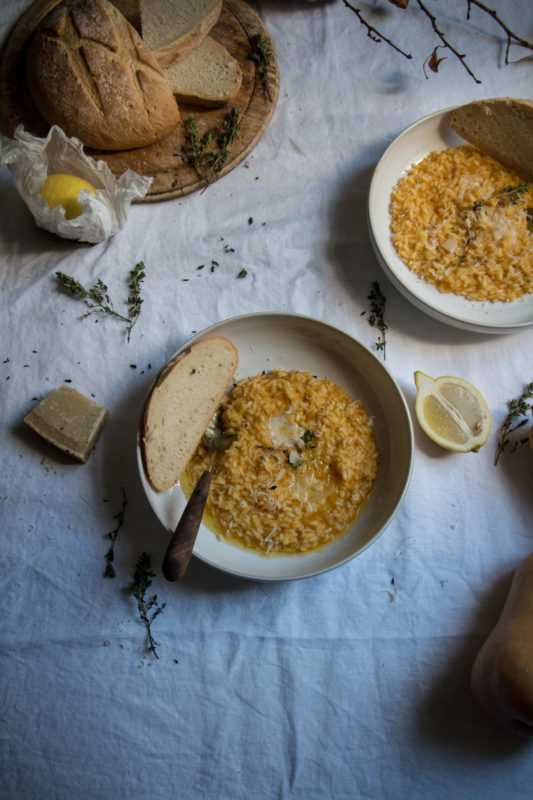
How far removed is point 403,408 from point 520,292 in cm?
58

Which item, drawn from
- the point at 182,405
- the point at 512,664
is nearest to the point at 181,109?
the point at 182,405

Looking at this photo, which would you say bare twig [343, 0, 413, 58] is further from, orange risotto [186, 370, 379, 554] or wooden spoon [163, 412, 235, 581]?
wooden spoon [163, 412, 235, 581]

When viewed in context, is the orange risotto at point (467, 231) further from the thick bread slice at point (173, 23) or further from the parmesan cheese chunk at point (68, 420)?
the parmesan cheese chunk at point (68, 420)

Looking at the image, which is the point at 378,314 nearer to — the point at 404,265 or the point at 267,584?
the point at 404,265

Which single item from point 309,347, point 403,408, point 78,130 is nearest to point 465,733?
point 403,408

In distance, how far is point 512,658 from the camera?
1.58 m

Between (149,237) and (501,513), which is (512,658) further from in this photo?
(149,237)

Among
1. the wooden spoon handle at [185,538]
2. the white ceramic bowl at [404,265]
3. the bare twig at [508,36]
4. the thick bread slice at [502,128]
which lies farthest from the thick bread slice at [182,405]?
the bare twig at [508,36]

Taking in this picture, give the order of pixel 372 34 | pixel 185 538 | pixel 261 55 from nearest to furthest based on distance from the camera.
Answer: pixel 185 538
pixel 261 55
pixel 372 34

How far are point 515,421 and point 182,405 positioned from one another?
1.09m

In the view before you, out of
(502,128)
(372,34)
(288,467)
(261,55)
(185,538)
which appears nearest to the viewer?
(185,538)

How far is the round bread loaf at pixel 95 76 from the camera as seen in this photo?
1757mm

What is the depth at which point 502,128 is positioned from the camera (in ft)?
6.20

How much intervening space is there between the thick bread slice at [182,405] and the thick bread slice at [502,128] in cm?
108
